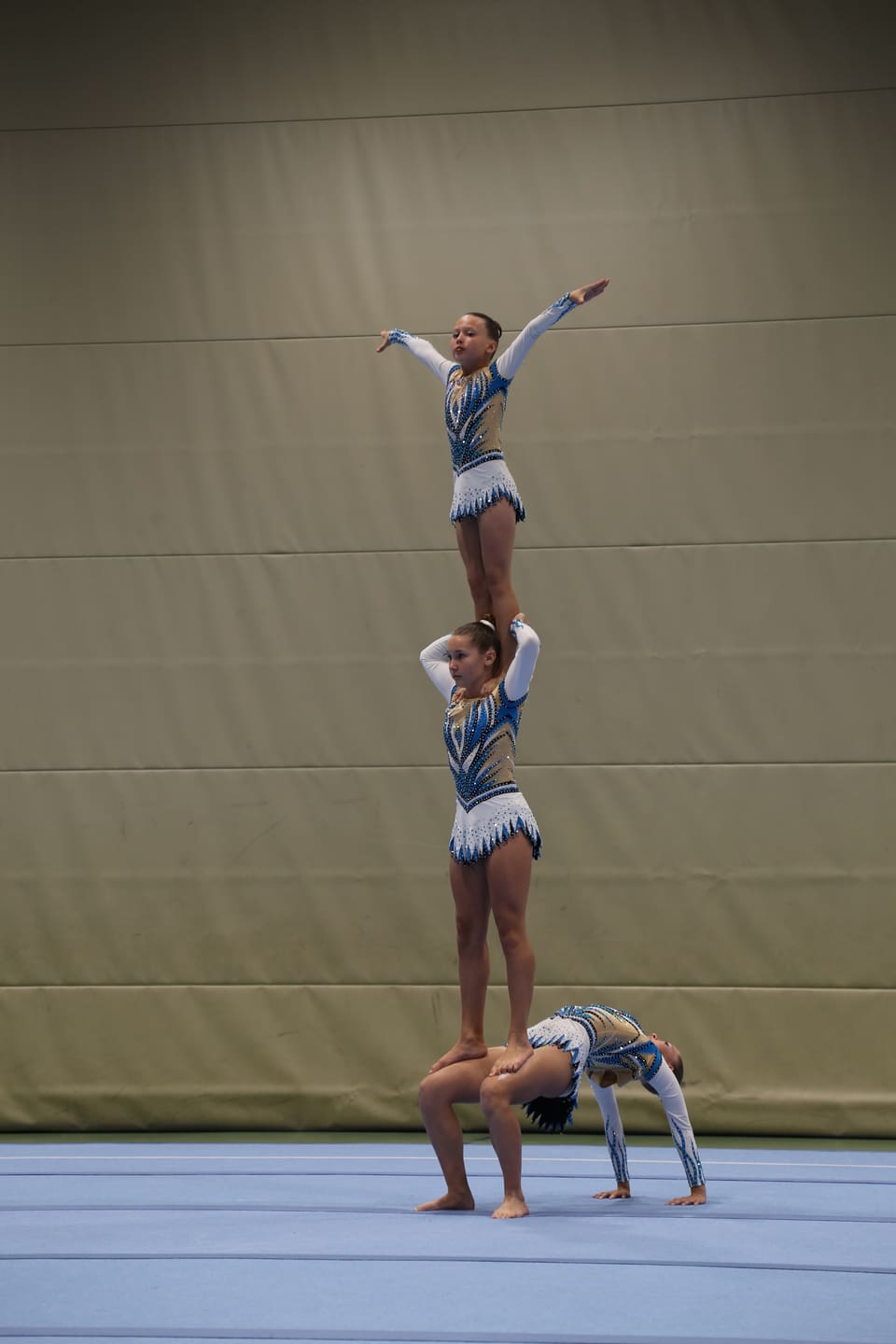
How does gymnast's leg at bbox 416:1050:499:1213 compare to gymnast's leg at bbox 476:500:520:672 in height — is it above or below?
below

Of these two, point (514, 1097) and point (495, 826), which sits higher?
point (495, 826)

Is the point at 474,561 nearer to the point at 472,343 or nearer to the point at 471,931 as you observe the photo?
the point at 472,343

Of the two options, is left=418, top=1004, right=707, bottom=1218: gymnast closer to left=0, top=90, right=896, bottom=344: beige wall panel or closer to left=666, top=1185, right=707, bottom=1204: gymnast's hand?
left=666, top=1185, right=707, bottom=1204: gymnast's hand

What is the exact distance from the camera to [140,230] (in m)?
6.36

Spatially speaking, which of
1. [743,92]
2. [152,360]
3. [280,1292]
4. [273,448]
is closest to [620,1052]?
[280,1292]

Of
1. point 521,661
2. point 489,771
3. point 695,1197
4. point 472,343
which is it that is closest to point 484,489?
point 472,343

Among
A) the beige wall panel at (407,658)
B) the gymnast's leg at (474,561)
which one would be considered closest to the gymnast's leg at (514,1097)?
the gymnast's leg at (474,561)

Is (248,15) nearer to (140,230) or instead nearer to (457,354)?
(140,230)

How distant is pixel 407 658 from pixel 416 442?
848 mm

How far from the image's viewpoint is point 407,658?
6.17 m

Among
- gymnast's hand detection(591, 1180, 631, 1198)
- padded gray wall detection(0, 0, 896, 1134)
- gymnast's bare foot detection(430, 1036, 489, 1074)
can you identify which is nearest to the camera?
gymnast's bare foot detection(430, 1036, 489, 1074)

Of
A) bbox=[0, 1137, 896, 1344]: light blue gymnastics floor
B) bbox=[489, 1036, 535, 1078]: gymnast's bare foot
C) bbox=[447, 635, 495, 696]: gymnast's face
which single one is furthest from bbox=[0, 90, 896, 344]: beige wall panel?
bbox=[0, 1137, 896, 1344]: light blue gymnastics floor

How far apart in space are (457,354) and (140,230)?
88.2 inches

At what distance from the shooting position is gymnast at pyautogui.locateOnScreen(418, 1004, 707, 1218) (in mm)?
4309
